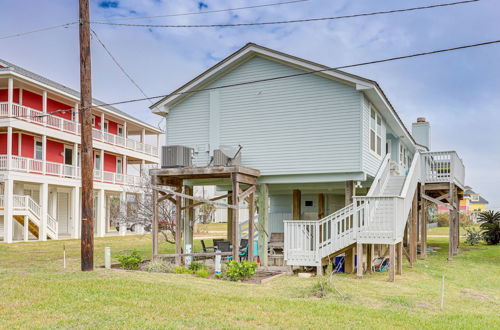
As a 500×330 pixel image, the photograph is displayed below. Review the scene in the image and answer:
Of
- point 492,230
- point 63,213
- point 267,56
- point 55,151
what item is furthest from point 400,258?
point 63,213

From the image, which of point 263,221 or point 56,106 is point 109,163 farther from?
point 263,221

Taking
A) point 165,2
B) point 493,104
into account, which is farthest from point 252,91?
point 493,104

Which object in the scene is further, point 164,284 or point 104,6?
point 104,6

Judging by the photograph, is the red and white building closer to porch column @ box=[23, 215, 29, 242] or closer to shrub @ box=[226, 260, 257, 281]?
porch column @ box=[23, 215, 29, 242]

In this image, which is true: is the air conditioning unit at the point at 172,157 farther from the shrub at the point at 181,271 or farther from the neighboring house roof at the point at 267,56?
the shrub at the point at 181,271

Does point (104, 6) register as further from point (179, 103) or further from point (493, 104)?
point (493, 104)

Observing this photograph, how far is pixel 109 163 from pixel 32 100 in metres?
9.16

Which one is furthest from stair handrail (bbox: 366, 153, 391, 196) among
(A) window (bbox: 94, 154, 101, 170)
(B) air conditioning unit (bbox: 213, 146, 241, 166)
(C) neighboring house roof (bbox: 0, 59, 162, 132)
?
(A) window (bbox: 94, 154, 101, 170)

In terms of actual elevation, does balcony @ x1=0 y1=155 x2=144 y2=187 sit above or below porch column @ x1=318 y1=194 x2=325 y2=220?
above

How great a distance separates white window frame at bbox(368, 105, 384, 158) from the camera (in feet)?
51.9

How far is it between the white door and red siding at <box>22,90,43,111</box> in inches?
283

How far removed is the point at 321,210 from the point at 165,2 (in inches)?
432

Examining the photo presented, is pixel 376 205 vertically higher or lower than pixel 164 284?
higher

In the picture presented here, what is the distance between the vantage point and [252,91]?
1623 centimetres
